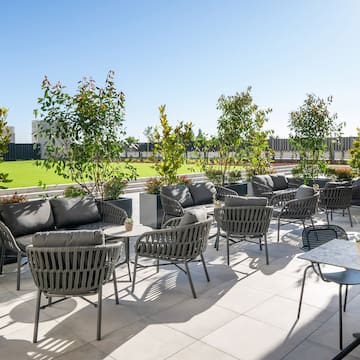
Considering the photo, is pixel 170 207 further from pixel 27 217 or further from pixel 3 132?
pixel 3 132

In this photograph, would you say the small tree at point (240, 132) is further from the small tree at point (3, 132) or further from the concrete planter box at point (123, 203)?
the small tree at point (3, 132)

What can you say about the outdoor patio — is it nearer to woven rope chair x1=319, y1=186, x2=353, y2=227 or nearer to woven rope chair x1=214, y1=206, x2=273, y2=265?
woven rope chair x1=214, y1=206, x2=273, y2=265

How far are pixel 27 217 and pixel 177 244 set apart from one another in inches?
79.6

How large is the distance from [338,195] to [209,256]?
10.5 feet

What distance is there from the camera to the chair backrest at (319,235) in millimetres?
3705

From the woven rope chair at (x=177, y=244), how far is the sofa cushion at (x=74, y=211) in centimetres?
152

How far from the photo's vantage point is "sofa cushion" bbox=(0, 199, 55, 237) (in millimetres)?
4523

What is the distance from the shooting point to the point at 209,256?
17.3 ft

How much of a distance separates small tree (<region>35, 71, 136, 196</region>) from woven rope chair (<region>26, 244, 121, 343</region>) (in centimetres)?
333

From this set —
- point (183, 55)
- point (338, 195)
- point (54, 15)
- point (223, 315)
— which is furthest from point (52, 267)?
point (183, 55)

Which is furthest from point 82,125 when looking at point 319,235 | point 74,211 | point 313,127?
point 313,127

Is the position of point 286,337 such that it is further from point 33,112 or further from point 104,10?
point 104,10

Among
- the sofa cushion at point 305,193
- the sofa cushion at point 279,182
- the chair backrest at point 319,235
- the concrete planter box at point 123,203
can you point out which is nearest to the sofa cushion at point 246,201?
the chair backrest at point 319,235

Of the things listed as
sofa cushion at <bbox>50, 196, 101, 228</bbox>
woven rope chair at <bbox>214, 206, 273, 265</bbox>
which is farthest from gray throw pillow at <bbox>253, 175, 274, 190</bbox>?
sofa cushion at <bbox>50, 196, 101, 228</bbox>
